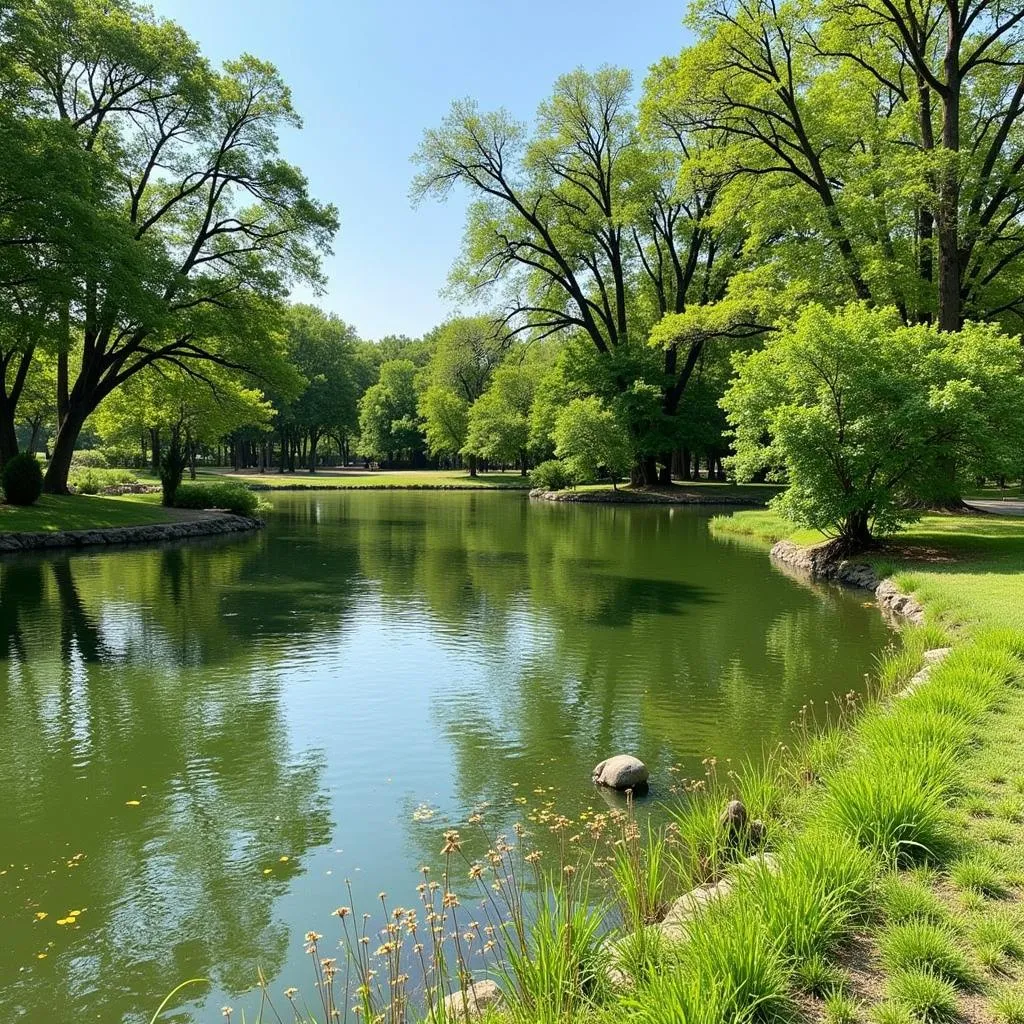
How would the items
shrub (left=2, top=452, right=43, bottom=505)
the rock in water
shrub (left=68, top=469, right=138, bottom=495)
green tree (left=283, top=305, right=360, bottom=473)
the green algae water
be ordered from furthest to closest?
green tree (left=283, top=305, right=360, bottom=473)
shrub (left=68, top=469, right=138, bottom=495)
shrub (left=2, top=452, right=43, bottom=505)
the rock in water
the green algae water

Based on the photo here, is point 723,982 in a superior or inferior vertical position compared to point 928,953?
superior

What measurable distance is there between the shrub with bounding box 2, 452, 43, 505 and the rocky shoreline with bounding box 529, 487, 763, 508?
2564 cm

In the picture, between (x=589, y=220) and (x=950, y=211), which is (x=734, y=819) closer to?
(x=950, y=211)

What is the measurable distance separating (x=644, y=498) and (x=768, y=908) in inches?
1500

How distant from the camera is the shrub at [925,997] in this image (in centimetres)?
276

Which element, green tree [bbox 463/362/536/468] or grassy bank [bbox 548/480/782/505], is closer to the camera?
grassy bank [bbox 548/480/782/505]

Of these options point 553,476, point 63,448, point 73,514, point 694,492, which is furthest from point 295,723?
point 553,476

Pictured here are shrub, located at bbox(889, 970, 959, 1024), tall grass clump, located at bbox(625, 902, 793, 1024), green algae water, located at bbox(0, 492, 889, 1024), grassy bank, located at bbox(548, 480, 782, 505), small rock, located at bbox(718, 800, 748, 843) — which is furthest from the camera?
grassy bank, located at bbox(548, 480, 782, 505)

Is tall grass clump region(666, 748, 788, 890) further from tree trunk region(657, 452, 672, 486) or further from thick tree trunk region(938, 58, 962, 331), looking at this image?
tree trunk region(657, 452, 672, 486)

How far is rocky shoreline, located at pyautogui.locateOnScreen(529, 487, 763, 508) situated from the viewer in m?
40.0

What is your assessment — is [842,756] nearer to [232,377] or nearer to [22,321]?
[22,321]

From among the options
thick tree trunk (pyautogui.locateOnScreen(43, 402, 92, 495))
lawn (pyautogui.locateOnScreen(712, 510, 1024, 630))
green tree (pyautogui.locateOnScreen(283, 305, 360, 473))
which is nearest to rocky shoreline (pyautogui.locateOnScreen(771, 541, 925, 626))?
lawn (pyautogui.locateOnScreen(712, 510, 1024, 630))

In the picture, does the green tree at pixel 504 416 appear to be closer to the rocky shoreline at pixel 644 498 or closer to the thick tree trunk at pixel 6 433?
the rocky shoreline at pixel 644 498

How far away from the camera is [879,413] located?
1527 cm
